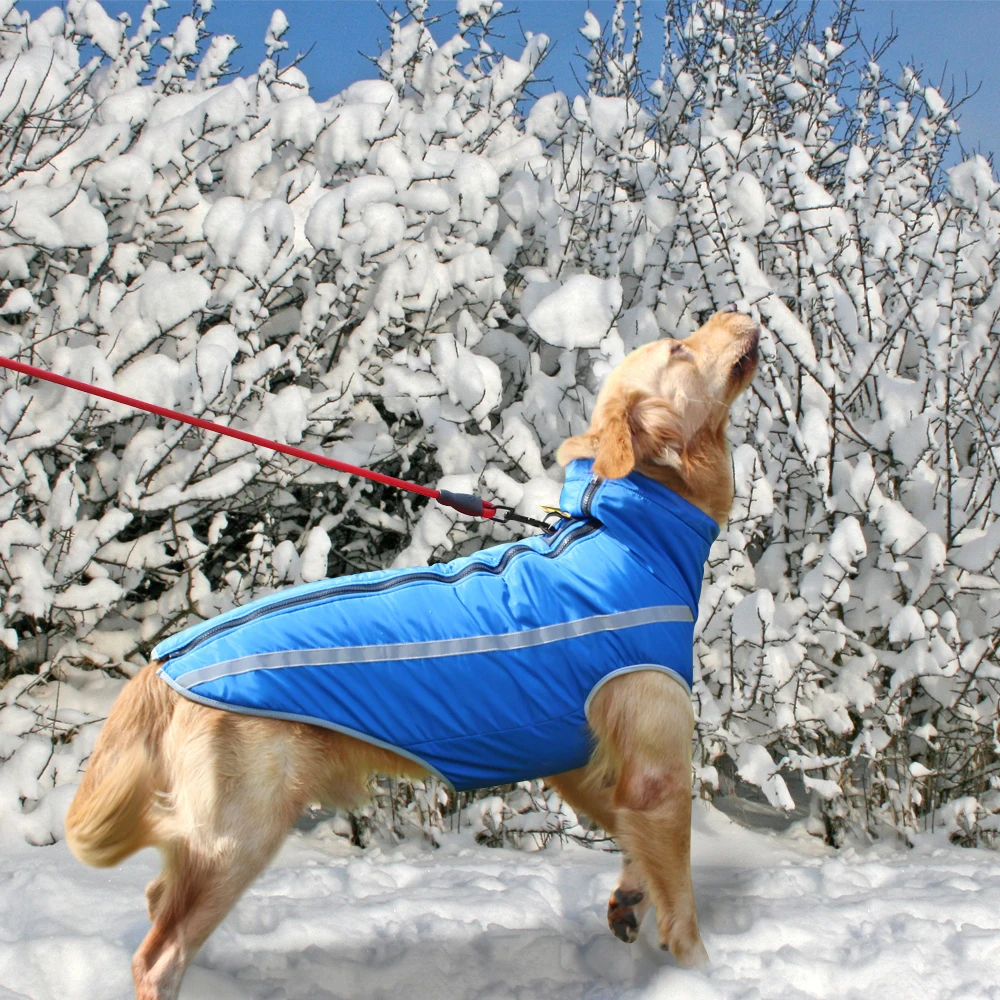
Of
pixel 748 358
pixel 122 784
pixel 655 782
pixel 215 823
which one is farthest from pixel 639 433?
pixel 122 784

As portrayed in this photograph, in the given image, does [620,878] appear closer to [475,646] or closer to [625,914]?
[625,914]

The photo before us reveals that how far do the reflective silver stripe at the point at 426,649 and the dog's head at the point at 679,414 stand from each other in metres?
0.37

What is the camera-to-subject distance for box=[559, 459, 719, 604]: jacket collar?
8.25 ft

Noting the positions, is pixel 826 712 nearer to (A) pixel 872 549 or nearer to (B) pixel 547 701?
(A) pixel 872 549

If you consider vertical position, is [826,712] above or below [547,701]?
below

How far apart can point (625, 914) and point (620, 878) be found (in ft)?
0.30

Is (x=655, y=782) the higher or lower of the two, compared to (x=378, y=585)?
lower

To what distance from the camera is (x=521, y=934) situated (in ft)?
9.17

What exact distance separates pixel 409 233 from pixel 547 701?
112 inches

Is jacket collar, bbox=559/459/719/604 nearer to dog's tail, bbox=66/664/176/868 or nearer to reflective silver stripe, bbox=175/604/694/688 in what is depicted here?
reflective silver stripe, bbox=175/604/694/688

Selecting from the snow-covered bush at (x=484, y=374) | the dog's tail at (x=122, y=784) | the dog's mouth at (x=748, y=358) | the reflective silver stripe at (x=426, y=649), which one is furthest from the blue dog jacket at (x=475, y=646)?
the snow-covered bush at (x=484, y=374)

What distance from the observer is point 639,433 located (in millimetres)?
2650

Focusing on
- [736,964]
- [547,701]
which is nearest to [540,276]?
[547,701]

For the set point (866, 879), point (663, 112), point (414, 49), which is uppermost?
point (414, 49)
